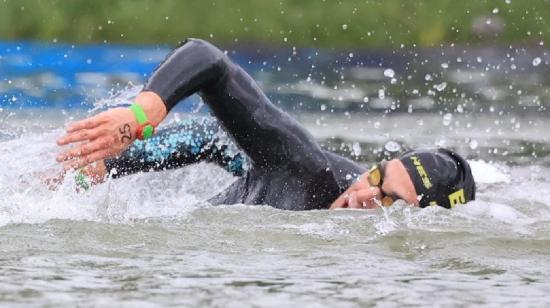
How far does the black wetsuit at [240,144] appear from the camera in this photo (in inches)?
210

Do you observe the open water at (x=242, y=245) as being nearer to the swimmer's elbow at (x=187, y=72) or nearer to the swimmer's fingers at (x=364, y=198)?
the swimmer's fingers at (x=364, y=198)

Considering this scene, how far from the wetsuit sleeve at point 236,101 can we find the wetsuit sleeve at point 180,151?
27 centimetres

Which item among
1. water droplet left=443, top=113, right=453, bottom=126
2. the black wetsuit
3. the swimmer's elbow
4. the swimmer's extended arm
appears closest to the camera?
the swimmer's extended arm

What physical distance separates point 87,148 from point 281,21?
1969cm

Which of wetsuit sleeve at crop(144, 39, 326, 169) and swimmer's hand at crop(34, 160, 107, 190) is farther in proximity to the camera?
swimmer's hand at crop(34, 160, 107, 190)

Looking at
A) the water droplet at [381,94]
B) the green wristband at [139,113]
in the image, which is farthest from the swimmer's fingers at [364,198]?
the water droplet at [381,94]

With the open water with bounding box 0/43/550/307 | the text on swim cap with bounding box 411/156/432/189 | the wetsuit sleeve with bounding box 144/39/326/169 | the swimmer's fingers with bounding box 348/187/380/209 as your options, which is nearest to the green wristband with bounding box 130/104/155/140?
the wetsuit sleeve with bounding box 144/39/326/169

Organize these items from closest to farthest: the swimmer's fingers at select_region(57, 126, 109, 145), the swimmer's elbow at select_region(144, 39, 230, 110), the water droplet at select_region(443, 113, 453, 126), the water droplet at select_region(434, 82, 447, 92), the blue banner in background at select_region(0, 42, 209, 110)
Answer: the swimmer's fingers at select_region(57, 126, 109, 145), the swimmer's elbow at select_region(144, 39, 230, 110), the water droplet at select_region(443, 113, 453, 126), the blue banner in background at select_region(0, 42, 209, 110), the water droplet at select_region(434, 82, 447, 92)

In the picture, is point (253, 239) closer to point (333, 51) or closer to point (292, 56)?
point (292, 56)

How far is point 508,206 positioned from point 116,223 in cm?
230

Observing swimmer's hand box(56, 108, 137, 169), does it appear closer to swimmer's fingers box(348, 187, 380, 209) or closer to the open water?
the open water

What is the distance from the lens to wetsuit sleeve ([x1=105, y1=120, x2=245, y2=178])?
19.7 feet

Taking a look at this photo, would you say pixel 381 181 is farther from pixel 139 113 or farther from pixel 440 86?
pixel 440 86

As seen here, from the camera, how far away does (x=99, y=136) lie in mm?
4695
